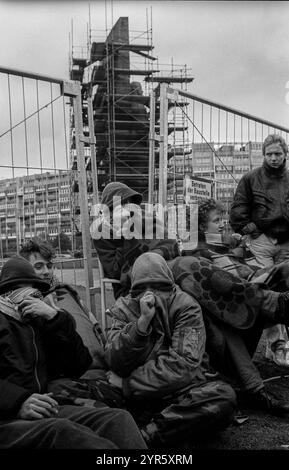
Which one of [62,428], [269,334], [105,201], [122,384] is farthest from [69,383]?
[269,334]

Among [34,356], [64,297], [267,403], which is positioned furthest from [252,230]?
[34,356]

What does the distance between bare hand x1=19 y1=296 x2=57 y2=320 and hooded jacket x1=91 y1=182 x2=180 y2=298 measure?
1000 millimetres

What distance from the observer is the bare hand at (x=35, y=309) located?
217cm

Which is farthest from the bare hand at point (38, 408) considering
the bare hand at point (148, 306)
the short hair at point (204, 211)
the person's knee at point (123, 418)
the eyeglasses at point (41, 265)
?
the short hair at point (204, 211)

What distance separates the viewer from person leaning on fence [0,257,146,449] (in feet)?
5.97

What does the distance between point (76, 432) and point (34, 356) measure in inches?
18.8

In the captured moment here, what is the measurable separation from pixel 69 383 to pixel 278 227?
7.24 ft

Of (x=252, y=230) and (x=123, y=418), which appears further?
(x=252, y=230)

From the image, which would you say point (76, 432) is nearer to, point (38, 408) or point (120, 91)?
point (38, 408)

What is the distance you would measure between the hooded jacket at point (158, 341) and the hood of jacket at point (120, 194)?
96 centimetres

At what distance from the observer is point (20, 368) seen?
2.10 meters

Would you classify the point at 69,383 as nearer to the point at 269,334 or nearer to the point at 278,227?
the point at 269,334

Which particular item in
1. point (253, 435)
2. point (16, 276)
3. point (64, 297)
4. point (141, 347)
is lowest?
point (253, 435)

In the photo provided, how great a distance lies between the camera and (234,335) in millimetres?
2885
